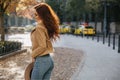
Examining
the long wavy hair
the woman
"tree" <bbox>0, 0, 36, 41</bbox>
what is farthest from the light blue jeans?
"tree" <bbox>0, 0, 36, 41</bbox>

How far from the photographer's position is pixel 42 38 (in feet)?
17.8

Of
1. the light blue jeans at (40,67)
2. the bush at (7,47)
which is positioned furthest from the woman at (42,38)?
the bush at (7,47)

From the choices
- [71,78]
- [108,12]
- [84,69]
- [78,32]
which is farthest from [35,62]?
[108,12]

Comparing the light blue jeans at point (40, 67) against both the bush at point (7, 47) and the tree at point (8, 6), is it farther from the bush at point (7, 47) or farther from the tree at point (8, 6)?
the tree at point (8, 6)

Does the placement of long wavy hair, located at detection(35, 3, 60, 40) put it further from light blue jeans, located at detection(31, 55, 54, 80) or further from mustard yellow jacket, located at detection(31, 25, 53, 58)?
light blue jeans, located at detection(31, 55, 54, 80)

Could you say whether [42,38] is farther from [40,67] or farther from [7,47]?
[7,47]

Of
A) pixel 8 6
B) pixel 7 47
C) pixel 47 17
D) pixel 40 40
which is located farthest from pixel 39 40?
pixel 8 6

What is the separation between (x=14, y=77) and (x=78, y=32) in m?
39.4

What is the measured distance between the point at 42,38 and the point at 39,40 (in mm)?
52

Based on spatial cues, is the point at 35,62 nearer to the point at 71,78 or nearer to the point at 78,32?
the point at 71,78

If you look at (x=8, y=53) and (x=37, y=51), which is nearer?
(x=37, y=51)

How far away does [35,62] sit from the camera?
5520 mm

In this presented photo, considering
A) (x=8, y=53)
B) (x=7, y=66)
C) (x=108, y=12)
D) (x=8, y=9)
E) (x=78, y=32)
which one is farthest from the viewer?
(x=108, y=12)

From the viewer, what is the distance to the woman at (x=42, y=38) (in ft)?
17.9
